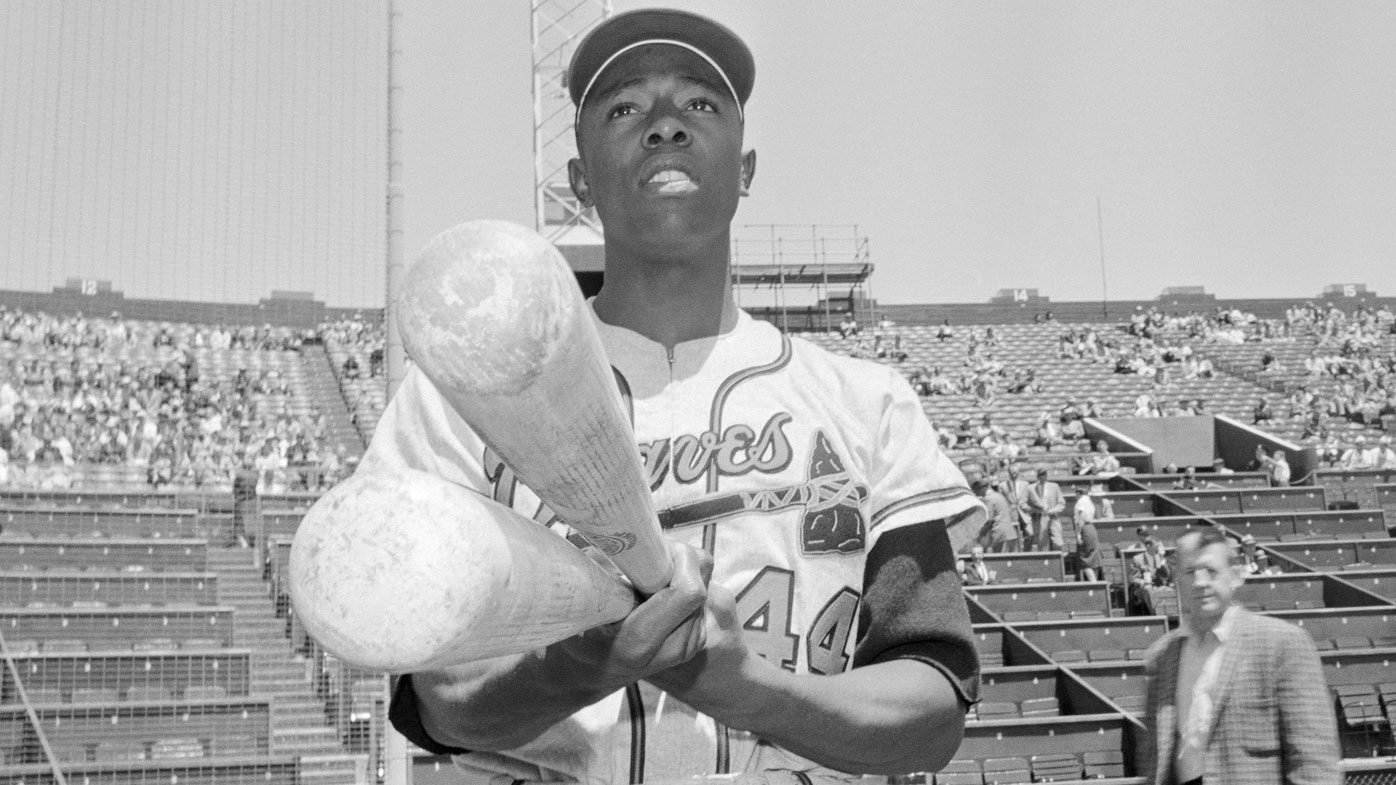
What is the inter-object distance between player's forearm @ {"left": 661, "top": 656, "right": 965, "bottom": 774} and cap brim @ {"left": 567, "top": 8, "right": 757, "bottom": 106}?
0.72 metres

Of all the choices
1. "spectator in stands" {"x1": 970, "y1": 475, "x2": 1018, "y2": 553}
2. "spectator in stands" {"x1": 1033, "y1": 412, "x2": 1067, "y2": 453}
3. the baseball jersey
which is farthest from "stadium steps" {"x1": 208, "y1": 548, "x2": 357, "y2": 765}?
"spectator in stands" {"x1": 1033, "y1": 412, "x2": 1067, "y2": 453}

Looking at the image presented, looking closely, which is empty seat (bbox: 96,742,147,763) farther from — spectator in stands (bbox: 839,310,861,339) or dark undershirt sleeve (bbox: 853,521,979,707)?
spectator in stands (bbox: 839,310,861,339)

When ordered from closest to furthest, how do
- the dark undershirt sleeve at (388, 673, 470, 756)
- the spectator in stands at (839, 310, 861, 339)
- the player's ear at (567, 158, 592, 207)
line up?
the dark undershirt sleeve at (388, 673, 470, 756)
the player's ear at (567, 158, 592, 207)
the spectator in stands at (839, 310, 861, 339)

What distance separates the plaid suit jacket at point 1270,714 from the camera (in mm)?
3389

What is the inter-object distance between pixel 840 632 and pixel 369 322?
17037 millimetres

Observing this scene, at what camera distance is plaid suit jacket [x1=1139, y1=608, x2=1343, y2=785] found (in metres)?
3.39

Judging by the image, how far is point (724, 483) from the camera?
1443 millimetres

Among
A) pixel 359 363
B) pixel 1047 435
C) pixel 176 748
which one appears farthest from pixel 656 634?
pixel 1047 435

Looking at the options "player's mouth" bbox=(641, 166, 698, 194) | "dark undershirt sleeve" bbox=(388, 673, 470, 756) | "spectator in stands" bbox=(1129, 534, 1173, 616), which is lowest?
"spectator in stands" bbox=(1129, 534, 1173, 616)

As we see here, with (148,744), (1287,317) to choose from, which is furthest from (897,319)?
(148,744)

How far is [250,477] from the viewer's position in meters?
10.9

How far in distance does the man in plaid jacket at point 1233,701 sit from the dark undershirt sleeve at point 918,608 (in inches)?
90.4

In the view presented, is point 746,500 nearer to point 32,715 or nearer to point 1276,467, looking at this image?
point 32,715

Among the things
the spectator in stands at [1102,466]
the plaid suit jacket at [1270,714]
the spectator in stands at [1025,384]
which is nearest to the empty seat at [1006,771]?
the plaid suit jacket at [1270,714]
